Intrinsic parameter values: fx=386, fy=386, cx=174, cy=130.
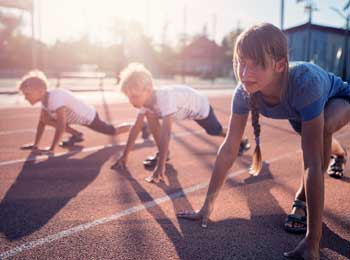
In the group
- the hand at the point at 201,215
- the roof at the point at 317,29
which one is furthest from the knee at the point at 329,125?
the roof at the point at 317,29

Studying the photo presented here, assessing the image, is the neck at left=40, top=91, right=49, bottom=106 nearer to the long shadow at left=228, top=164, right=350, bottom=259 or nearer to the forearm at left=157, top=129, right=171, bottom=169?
the forearm at left=157, top=129, right=171, bottom=169

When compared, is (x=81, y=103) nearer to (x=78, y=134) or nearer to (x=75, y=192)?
(x=78, y=134)

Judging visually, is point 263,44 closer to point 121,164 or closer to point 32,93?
point 121,164

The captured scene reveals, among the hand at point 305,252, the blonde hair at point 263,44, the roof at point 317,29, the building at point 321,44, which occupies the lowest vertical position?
the hand at point 305,252

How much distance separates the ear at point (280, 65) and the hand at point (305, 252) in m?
1.06

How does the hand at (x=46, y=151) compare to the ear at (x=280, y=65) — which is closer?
the ear at (x=280, y=65)

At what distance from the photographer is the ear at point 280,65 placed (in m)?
2.41

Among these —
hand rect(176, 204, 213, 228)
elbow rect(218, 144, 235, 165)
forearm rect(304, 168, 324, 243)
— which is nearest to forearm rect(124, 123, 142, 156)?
hand rect(176, 204, 213, 228)

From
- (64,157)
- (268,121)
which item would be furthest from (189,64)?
(64,157)

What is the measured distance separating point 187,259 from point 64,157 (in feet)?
11.8

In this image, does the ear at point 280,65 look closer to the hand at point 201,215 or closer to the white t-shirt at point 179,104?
the hand at point 201,215

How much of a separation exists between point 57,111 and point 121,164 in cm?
150

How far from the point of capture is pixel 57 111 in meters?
5.70

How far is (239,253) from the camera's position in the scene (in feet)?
8.50
